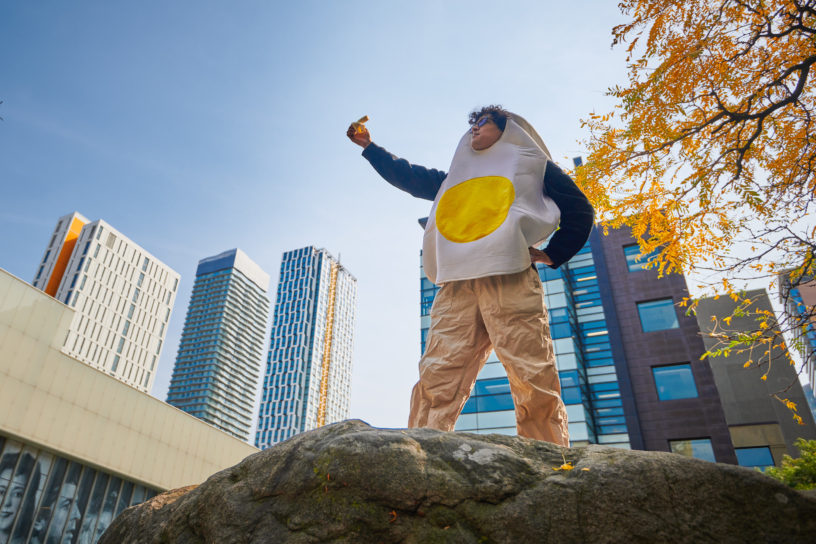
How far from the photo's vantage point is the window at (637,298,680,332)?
2628cm

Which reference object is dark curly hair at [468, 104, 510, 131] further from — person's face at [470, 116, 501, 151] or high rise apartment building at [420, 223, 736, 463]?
high rise apartment building at [420, 223, 736, 463]

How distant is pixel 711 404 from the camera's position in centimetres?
2309

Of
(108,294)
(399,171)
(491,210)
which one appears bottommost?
(491,210)

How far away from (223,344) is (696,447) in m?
123

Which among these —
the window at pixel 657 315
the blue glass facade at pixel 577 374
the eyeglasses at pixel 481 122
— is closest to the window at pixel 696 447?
the blue glass facade at pixel 577 374

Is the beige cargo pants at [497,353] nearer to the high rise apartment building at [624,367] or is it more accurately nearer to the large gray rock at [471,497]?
the large gray rock at [471,497]

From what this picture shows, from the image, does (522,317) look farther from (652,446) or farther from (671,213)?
(652,446)

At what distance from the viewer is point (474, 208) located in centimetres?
419

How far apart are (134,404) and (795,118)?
2417cm

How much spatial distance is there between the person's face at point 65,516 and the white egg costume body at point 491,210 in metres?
20.6

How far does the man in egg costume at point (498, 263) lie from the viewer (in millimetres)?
3576

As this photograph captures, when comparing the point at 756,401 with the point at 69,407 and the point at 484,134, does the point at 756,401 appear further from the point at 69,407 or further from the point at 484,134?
the point at 69,407

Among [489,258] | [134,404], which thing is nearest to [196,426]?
[134,404]

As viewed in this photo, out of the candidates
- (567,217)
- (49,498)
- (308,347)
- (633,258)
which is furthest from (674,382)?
(308,347)
